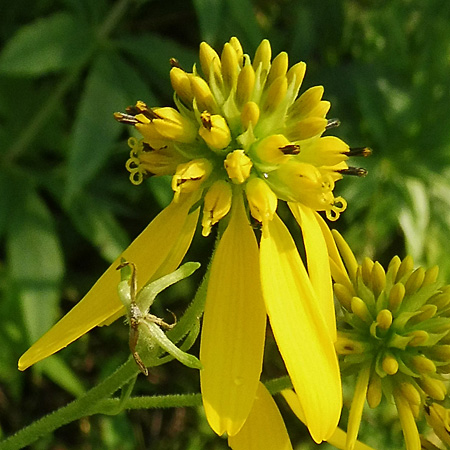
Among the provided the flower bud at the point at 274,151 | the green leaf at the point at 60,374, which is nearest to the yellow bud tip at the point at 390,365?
the flower bud at the point at 274,151

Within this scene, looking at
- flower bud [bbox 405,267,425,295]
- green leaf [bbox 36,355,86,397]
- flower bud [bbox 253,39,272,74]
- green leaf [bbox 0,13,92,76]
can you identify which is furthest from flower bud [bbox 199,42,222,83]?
green leaf [bbox 36,355,86,397]

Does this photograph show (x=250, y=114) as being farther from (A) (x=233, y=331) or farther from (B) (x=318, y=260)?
(A) (x=233, y=331)

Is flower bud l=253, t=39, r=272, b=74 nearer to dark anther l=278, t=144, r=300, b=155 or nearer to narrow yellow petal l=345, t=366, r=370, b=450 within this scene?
dark anther l=278, t=144, r=300, b=155

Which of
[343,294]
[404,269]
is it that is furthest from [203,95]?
[404,269]

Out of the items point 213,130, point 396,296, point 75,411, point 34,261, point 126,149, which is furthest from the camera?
point 126,149

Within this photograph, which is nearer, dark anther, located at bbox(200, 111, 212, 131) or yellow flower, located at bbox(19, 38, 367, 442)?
yellow flower, located at bbox(19, 38, 367, 442)

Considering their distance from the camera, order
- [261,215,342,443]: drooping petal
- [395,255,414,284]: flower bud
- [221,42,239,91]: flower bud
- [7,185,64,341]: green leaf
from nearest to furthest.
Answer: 1. [261,215,342,443]: drooping petal
2. [221,42,239,91]: flower bud
3. [395,255,414,284]: flower bud
4. [7,185,64,341]: green leaf
